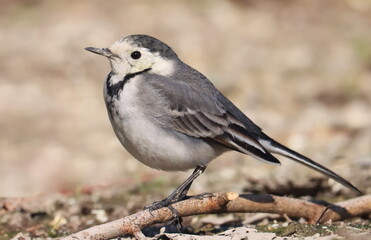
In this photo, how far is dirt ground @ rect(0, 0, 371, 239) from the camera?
26.6ft

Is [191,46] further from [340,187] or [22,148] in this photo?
[340,187]

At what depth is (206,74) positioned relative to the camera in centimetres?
1333

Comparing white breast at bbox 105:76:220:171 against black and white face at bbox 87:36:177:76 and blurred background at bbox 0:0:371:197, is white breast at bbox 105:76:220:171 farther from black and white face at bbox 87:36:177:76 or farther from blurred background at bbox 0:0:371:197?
blurred background at bbox 0:0:371:197

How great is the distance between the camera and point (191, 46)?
1433 cm

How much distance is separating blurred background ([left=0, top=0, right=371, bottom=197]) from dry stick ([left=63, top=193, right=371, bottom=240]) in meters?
1.49

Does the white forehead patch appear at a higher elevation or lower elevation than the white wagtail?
higher

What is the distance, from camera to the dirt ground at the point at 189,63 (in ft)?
26.6

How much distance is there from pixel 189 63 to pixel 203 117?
7.27 meters

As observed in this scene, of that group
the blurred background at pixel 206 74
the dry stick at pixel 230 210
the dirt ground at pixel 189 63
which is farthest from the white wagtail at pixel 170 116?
the blurred background at pixel 206 74

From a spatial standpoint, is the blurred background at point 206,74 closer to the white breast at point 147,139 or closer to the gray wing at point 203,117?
the gray wing at point 203,117

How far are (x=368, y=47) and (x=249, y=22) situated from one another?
Answer: 94.5 inches

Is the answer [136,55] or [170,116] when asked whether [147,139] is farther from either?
[136,55]

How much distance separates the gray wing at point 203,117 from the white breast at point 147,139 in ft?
0.41

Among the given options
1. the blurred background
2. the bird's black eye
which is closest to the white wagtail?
the bird's black eye
